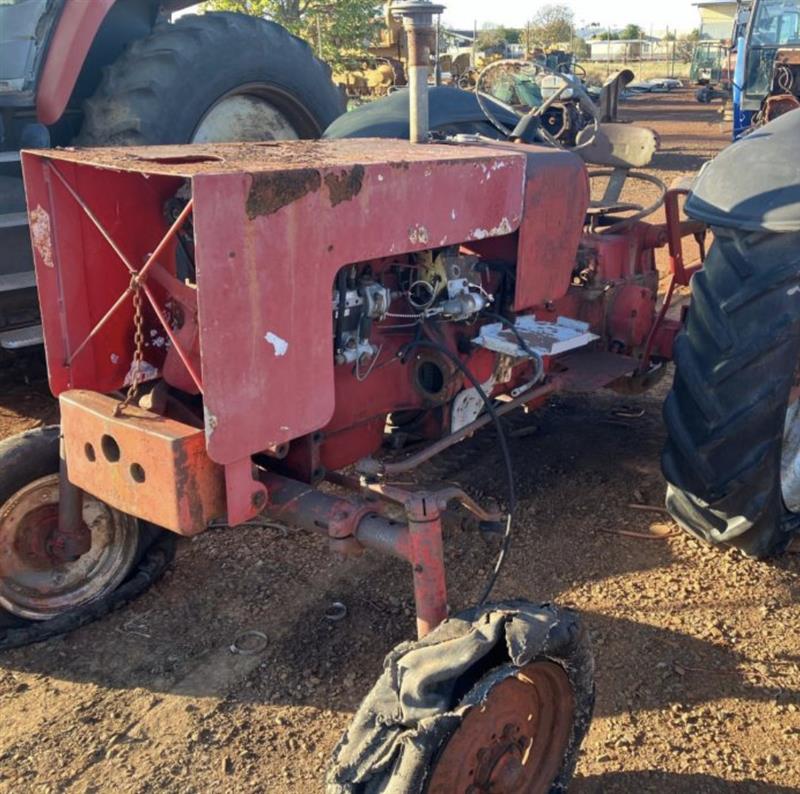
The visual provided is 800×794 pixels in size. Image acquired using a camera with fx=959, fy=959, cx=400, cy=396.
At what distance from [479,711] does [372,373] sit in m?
1.07

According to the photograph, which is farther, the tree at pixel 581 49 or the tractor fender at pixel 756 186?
the tree at pixel 581 49

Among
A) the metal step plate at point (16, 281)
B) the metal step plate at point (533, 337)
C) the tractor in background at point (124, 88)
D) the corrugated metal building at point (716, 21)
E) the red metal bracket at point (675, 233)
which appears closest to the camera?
the metal step plate at point (533, 337)

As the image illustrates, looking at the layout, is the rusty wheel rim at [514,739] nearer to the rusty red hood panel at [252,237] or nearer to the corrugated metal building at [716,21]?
the rusty red hood panel at [252,237]

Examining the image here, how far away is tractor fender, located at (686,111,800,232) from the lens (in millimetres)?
2713

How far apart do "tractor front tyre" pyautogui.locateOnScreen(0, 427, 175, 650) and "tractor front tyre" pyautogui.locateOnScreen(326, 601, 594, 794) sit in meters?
1.16

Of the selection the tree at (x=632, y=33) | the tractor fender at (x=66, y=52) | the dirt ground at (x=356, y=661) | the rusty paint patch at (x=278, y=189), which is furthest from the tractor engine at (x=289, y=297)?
the tree at (x=632, y=33)

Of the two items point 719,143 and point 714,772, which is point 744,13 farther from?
point 714,772

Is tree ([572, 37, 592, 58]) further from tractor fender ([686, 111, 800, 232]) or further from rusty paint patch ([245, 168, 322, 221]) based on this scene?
A: rusty paint patch ([245, 168, 322, 221])

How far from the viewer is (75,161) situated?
2170 millimetres

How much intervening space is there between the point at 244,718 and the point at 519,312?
1.44m

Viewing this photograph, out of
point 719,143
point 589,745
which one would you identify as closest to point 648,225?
point 589,745

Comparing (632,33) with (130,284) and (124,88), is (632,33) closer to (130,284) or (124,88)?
(124,88)

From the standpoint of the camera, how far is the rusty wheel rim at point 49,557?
2.66 meters

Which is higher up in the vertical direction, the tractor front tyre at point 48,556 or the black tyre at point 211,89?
the black tyre at point 211,89
